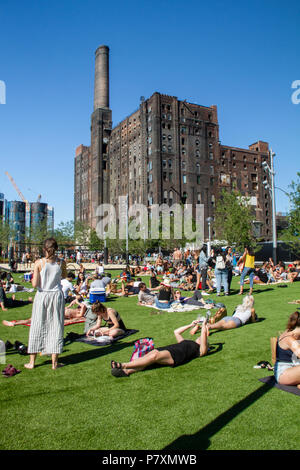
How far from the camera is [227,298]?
44.6 ft

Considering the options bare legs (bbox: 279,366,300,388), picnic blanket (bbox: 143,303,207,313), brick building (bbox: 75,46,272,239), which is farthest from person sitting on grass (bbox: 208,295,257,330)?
brick building (bbox: 75,46,272,239)

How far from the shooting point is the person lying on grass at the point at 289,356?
4.82 m

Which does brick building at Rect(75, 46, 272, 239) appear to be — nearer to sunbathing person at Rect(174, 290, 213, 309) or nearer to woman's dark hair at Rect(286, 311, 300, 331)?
sunbathing person at Rect(174, 290, 213, 309)

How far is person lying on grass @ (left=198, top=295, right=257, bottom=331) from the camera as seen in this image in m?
8.32

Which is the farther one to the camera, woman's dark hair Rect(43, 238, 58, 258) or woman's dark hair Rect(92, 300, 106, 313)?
woman's dark hair Rect(92, 300, 106, 313)

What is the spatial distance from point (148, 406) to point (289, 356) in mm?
2189

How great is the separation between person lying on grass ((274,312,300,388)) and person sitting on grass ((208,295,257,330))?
9.95 ft

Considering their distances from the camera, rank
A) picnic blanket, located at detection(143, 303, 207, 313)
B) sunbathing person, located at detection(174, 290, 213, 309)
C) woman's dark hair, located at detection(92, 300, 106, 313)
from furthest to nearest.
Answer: sunbathing person, located at detection(174, 290, 213, 309)
picnic blanket, located at detection(143, 303, 207, 313)
woman's dark hair, located at detection(92, 300, 106, 313)

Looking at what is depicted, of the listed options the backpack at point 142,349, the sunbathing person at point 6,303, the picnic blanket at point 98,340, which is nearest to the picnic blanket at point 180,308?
the picnic blanket at point 98,340

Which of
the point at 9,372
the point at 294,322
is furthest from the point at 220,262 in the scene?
the point at 9,372

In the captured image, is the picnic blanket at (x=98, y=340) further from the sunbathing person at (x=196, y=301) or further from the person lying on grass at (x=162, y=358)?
the sunbathing person at (x=196, y=301)

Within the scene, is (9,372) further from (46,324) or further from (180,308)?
(180,308)
